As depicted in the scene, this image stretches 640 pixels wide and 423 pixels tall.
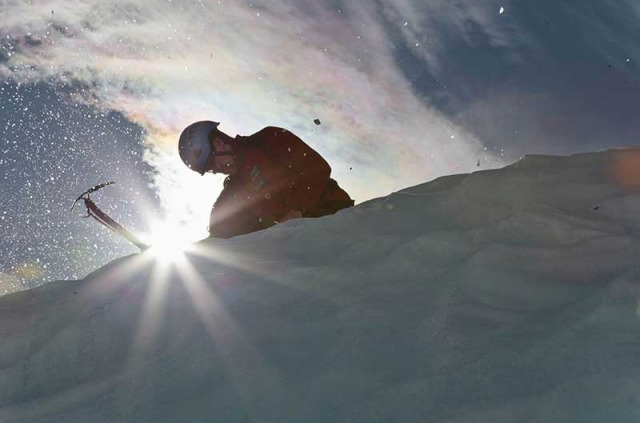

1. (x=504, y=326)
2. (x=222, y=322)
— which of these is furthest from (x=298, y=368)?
(x=504, y=326)

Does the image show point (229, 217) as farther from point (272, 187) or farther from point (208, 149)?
point (208, 149)

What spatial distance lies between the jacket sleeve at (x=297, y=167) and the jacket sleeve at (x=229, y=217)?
1.76 ft

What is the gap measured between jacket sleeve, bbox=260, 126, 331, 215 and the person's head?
66 cm

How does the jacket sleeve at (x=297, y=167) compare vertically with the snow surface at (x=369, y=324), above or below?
below

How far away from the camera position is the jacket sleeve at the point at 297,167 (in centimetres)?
646

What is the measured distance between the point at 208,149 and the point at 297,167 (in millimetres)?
1368

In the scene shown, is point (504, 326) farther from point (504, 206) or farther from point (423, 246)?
point (504, 206)

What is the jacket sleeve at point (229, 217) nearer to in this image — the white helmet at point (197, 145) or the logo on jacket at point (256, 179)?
the logo on jacket at point (256, 179)

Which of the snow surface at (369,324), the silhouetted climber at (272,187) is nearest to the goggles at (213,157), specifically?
the silhouetted climber at (272,187)

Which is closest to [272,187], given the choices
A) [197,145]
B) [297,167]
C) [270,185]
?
[270,185]

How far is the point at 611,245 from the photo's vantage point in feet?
9.12

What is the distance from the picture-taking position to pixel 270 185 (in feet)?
21.5

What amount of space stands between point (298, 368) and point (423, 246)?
119 cm

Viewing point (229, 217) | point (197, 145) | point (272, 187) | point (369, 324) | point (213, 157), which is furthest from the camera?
point (197, 145)
